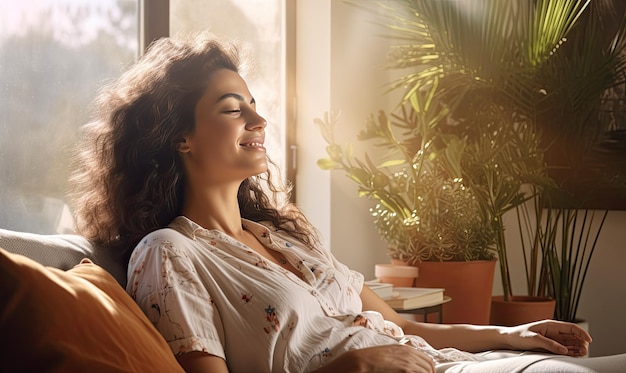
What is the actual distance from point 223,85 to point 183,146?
0.17 m

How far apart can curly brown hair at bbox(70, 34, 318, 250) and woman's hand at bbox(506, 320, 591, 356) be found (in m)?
→ 0.82

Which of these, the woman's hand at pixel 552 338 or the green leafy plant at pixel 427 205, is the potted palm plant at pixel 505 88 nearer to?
the green leafy plant at pixel 427 205

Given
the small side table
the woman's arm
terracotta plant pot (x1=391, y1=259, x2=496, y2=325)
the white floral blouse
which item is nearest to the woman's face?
the white floral blouse

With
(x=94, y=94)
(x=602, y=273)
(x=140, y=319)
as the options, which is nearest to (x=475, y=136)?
(x=602, y=273)

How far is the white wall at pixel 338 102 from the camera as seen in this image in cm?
370

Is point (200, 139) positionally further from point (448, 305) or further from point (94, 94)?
point (448, 305)

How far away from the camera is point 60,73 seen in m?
2.63

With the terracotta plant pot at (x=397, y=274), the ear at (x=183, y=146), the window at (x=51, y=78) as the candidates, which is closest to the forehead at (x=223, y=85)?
the ear at (x=183, y=146)

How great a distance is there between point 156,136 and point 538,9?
185 cm

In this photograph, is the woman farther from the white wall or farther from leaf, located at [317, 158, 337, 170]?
the white wall

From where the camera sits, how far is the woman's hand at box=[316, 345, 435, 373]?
143 centimetres

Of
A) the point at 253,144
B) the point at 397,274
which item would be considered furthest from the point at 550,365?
the point at 397,274

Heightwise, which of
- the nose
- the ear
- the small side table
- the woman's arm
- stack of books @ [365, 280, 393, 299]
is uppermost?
the nose

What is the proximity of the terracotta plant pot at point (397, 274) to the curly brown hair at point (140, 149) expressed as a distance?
1180 mm
